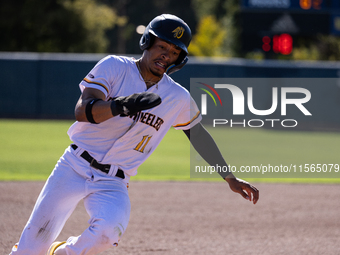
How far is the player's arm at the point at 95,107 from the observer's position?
2.96 meters

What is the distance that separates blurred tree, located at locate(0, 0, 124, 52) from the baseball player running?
94.5 ft

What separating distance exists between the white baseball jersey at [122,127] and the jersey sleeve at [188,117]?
250 millimetres

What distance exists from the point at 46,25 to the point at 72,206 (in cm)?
2933

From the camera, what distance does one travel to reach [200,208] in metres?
7.11

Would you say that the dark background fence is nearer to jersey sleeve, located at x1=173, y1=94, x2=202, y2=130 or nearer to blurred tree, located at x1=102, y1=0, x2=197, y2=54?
jersey sleeve, located at x1=173, y1=94, x2=202, y2=130

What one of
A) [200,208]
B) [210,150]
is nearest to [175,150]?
[200,208]

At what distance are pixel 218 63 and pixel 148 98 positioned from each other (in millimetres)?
18256

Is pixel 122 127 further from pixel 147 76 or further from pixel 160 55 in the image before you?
pixel 160 55

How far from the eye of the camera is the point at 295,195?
26.8ft

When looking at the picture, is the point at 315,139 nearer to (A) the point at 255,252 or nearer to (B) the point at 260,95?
(B) the point at 260,95

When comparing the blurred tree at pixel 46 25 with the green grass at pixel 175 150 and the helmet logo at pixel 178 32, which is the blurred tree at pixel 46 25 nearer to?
the green grass at pixel 175 150

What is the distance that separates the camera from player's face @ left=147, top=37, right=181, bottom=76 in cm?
355

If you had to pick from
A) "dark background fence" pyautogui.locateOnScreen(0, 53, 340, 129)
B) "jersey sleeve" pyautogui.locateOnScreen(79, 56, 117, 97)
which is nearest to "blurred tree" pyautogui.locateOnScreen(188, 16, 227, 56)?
"dark background fence" pyautogui.locateOnScreen(0, 53, 340, 129)

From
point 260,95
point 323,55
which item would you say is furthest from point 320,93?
point 323,55
